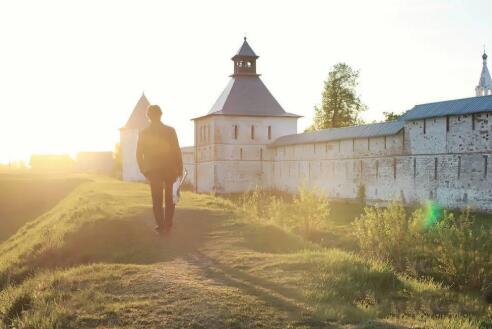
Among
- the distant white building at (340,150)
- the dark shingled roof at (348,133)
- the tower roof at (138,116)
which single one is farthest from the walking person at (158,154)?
the tower roof at (138,116)

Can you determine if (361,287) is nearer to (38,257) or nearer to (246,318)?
(246,318)

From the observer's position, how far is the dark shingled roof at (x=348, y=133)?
23878mm

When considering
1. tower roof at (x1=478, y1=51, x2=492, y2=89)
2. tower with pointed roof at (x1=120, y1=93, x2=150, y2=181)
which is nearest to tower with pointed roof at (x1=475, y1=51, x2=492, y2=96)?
tower roof at (x1=478, y1=51, x2=492, y2=89)

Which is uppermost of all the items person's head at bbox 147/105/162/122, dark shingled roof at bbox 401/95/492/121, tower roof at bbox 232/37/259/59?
tower roof at bbox 232/37/259/59

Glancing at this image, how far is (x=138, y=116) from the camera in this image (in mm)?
44594

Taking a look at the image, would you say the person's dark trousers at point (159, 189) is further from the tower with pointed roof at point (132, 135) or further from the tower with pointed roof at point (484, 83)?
the tower with pointed roof at point (132, 135)

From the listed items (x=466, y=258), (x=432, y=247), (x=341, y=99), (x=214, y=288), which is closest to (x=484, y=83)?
(x=341, y=99)

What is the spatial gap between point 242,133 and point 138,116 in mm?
12980

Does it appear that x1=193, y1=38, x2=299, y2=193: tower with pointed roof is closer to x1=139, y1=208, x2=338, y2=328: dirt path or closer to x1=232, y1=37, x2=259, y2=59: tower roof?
x1=232, y1=37, x2=259, y2=59: tower roof

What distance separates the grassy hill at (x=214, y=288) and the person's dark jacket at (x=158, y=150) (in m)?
1.22

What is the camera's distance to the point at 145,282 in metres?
6.12

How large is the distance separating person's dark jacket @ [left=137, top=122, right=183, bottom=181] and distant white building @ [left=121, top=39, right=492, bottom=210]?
1445 centimetres

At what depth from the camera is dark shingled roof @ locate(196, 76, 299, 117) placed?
3503 cm

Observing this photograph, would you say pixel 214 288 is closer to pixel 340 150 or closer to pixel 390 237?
pixel 390 237
